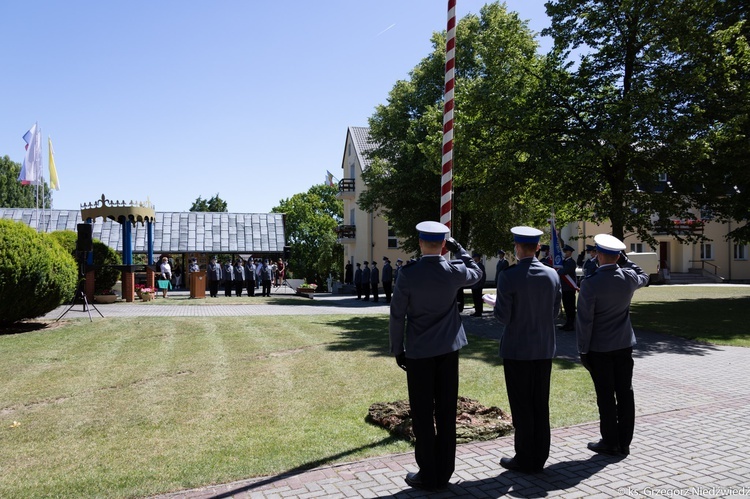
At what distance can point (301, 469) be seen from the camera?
4949 mm

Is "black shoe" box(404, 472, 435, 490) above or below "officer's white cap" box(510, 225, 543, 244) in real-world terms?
below

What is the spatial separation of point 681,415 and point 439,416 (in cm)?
355

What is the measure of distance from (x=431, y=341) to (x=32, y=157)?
1257 inches

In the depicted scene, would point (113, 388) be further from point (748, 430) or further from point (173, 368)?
point (748, 430)

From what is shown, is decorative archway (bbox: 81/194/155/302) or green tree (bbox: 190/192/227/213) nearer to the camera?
decorative archway (bbox: 81/194/155/302)

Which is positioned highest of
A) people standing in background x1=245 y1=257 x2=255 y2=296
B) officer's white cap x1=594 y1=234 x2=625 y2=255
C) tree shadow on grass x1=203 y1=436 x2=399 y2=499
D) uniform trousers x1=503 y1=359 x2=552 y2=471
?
officer's white cap x1=594 y1=234 x2=625 y2=255

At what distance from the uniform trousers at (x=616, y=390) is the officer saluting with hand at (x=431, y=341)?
1.60 metres

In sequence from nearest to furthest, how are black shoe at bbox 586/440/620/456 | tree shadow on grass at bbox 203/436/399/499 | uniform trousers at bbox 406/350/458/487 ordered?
tree shadow on grass at bbox 203/436/399/499 → uniform trousers at bbox 406/350/458/487 → black shoe at bbox 586/440/620/456

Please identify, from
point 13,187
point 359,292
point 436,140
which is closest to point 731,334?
point 436,140

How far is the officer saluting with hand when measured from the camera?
465cm

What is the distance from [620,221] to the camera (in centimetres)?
1744

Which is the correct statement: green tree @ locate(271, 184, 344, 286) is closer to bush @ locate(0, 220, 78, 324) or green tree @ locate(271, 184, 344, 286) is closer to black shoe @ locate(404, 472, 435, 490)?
bush @ locate(0, 220, 78, 324)

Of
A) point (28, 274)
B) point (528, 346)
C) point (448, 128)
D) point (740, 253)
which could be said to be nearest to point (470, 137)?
point (448, 128)

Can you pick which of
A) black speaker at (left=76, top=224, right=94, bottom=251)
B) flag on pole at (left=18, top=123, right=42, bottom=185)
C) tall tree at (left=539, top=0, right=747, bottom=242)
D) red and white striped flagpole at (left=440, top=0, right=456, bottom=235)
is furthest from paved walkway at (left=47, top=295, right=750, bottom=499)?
flag on pole at (left=18, top=123, right=42, bottom=185)
